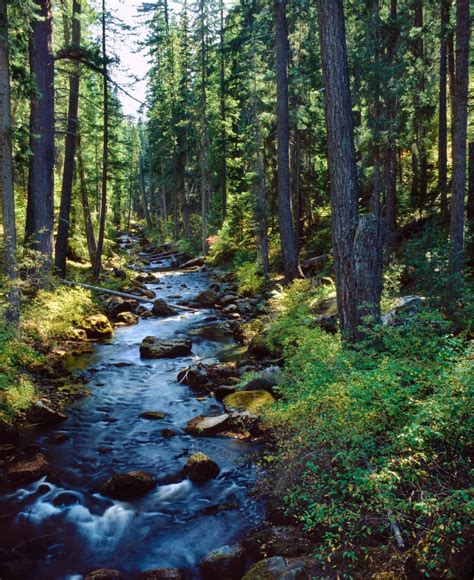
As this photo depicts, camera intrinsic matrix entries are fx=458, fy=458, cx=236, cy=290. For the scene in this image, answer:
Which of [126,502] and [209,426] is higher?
[209,426]

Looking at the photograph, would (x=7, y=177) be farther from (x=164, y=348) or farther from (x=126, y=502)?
(x=126, y=502)

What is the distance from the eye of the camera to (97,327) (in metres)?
15.6

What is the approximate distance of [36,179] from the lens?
14.4 m

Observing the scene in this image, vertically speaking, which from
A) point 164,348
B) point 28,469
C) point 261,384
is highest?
point 164,348

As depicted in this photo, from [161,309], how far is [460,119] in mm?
12782

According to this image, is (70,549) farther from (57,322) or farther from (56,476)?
(57,322)

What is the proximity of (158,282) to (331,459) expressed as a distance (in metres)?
23.0

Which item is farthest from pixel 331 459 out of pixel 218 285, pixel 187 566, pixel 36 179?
pixel 218 285

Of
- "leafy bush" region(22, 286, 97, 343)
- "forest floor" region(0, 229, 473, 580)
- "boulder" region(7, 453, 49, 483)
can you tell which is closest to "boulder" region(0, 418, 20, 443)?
"forest floor" region(0, 229, 473, 580)

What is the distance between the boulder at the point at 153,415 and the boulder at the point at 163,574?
4.66 meters

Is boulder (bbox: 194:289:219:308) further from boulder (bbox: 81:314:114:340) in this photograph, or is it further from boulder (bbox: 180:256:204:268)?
boulder (bbox: 180:256:204:268)

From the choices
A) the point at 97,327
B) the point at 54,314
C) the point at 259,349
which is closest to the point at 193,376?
the point at 259,349

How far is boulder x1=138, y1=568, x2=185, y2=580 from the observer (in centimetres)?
521

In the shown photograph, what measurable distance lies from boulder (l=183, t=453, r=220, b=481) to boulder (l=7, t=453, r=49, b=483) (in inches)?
92.1
